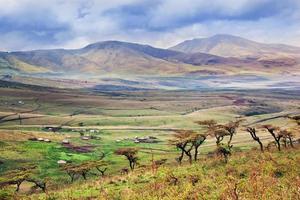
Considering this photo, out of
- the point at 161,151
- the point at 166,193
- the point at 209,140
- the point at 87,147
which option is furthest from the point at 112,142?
the point at 166,193

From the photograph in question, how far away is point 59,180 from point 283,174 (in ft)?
216

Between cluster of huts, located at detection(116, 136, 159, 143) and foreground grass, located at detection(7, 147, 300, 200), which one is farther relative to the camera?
cluster of huts, located at detection(116, 136, 159, 143)

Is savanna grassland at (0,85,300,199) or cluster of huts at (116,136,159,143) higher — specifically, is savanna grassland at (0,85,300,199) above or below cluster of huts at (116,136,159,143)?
above

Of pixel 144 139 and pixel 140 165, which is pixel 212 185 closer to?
pixel 140 165

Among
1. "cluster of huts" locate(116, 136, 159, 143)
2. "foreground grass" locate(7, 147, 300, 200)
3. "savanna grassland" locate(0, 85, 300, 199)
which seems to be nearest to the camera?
"foreground grass" locate(7, 147, 300, 200)

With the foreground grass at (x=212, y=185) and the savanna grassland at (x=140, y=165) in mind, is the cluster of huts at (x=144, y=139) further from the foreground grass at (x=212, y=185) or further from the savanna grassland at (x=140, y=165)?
the foreground grass at (x=212, y=185)

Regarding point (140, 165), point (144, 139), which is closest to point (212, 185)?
point (140, 165)

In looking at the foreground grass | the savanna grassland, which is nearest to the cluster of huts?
the savanna grassland

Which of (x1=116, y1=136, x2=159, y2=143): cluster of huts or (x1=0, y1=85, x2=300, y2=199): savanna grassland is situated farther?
(x1=116, y1=136, x2=159, y2=143): cluster of huts

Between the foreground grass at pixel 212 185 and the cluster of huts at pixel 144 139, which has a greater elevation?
the foreground grass at pixel 212 185

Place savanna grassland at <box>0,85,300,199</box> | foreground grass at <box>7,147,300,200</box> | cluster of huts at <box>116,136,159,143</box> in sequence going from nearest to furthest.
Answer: foreground grass at <box>7,147,300,200</box> < savanna grassland at <box>0,85,300,199</box> < cluster of huts at <box>116,136,159,143</box>

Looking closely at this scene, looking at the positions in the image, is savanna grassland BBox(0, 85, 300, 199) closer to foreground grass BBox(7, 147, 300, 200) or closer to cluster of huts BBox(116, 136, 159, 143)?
foreground grass BBox(7, 147, 300, 200)

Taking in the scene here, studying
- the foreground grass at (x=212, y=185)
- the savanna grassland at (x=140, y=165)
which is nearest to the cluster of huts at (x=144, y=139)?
the savanna grassland at (x=140, y=165)

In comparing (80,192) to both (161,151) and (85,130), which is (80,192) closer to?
(161,151)
